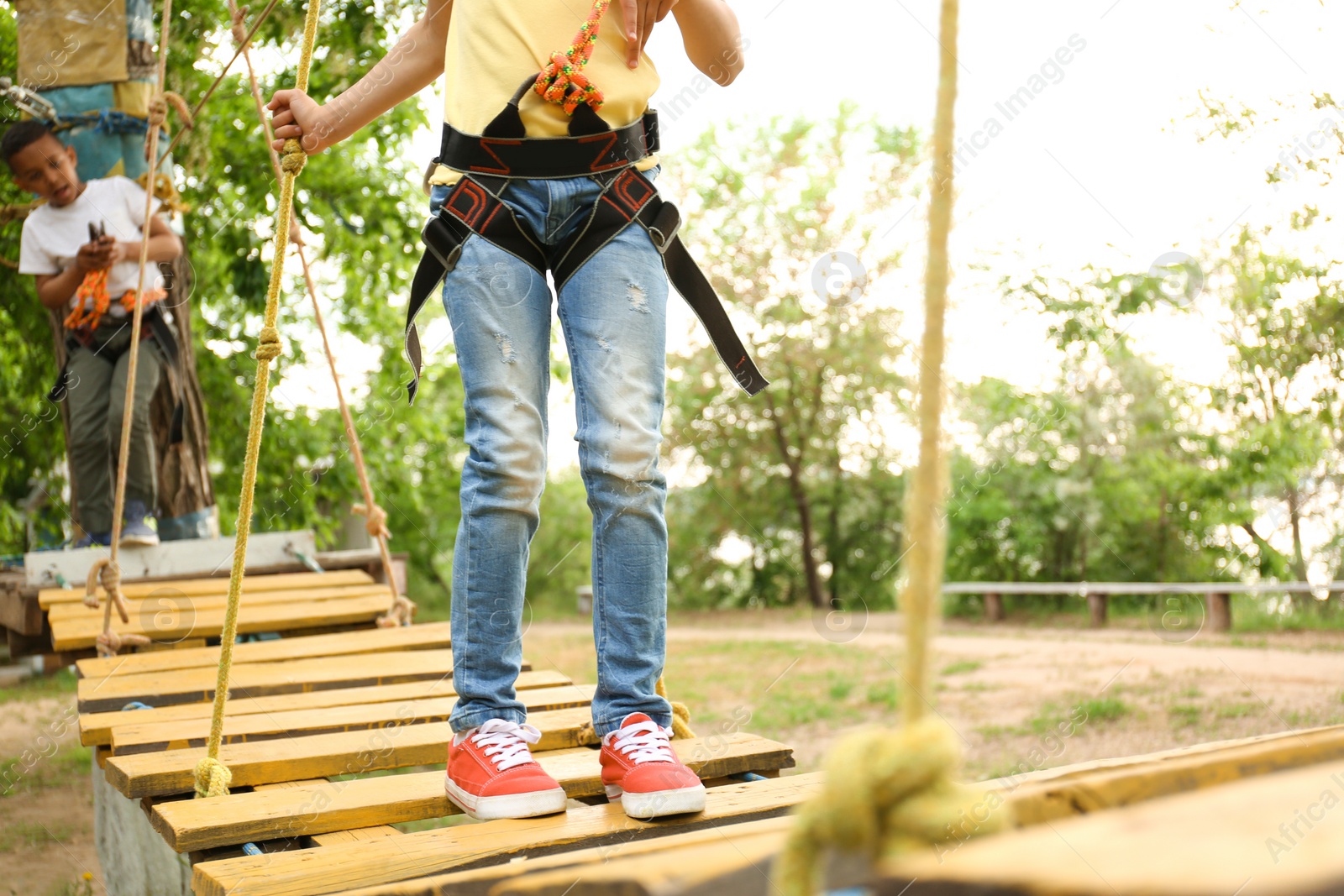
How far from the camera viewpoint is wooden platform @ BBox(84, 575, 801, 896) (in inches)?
59.2

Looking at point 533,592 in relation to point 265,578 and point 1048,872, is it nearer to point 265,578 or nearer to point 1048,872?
point 265,578

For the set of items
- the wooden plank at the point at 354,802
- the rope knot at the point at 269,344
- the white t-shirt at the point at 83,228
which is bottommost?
the wooden plank at the point at 354,802

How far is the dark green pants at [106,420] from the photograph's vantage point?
4051mm

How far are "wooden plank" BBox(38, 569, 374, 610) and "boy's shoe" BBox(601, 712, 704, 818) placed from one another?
2.34 metres

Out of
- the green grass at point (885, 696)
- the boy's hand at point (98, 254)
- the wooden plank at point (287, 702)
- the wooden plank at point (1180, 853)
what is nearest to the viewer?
the wooden plank at point (1180, 853)

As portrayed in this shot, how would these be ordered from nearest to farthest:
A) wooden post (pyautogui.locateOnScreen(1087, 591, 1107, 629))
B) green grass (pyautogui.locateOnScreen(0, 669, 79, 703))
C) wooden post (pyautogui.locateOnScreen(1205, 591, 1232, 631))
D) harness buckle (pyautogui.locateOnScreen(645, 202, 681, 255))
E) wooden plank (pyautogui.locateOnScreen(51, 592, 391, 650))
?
harness buckle (pyautogui.locateOnScreen(645, 202, 681, 255)) → wooden plank (pyautogui.locateOnScreen(51, 592, 391, 650)) → green grass (pyautogui.locateOnScreen(0, 669, 79, 703)) → wooden post (pyautogui.locateOnScreen(1205, 591, 1232, 631)) → wooden post (pyautogui.locateOnScreen(1087, 591, 1107, 629))

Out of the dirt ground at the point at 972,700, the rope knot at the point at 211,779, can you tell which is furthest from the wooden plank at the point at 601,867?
the dirt ground at the point at 972,700

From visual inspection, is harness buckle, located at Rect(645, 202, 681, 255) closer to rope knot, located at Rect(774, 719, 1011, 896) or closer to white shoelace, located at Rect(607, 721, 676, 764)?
white shoelace, located at Rect(607, 721, 676, 764)

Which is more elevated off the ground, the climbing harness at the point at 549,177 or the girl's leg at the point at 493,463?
the climbing harness at the point at 549,177

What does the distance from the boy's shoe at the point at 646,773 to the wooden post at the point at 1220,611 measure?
6.98 metres

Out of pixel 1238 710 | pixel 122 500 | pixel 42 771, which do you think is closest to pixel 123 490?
pixel 122 500

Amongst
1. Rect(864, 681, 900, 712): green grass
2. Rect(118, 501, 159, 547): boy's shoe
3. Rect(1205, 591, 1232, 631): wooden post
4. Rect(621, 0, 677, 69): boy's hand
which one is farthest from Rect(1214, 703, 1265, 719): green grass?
Rect(118, 501, 159, 547): boy's shoe

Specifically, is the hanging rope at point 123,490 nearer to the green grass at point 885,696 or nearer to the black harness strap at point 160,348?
the black harness strap at point 160,348

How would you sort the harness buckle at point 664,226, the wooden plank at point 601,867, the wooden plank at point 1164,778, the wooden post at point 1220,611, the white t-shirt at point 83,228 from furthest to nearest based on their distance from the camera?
1. the wooden post at point 1220,611
2. the white t-shirt at point 83,228
3. the harness buckle at point 664,226
4. the wooden plank at point 1164,778
5. the wooden plank at point 601,867
